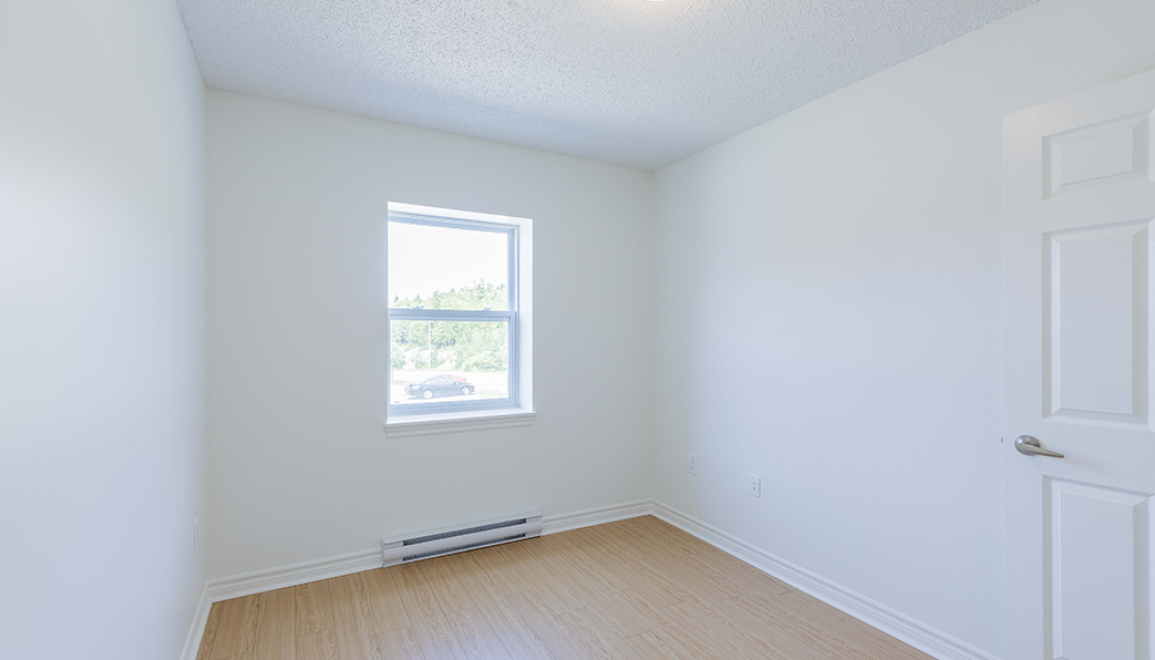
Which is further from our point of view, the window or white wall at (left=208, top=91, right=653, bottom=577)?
the window

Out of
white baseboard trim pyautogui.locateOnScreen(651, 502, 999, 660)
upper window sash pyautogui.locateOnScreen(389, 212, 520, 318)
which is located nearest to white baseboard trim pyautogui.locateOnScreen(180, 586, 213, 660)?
upper window sash pyautogui.locateOnScreen(389, 212, 520, 318)

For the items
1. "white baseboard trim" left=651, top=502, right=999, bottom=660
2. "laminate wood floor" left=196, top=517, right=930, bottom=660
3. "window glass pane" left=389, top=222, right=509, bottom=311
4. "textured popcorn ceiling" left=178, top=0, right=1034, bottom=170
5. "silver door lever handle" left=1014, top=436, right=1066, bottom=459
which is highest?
"textured popcorn ceiling" left=178, top=0, right=1034, bottom=170

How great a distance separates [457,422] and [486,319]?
0.70 meters

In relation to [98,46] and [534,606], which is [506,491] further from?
[98,46]

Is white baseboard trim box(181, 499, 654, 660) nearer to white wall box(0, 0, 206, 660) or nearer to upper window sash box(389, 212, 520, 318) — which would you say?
white wall box(0, 0, 206, 660)

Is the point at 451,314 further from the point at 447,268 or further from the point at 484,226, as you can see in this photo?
the point at 484,226

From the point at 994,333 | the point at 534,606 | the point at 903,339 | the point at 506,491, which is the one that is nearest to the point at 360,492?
the point at 506,491

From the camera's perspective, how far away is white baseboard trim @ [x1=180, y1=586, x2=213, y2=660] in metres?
Answer: 2.11

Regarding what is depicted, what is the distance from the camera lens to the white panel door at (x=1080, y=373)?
164cm

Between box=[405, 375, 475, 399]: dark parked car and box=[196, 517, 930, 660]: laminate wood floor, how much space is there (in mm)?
955

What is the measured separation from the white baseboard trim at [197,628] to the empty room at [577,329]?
0.10ft

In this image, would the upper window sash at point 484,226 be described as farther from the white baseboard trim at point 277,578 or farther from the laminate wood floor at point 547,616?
the laminate wood floor at point 547,616

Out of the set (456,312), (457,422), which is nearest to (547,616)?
(457,422)

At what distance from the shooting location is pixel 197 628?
2.30 m
